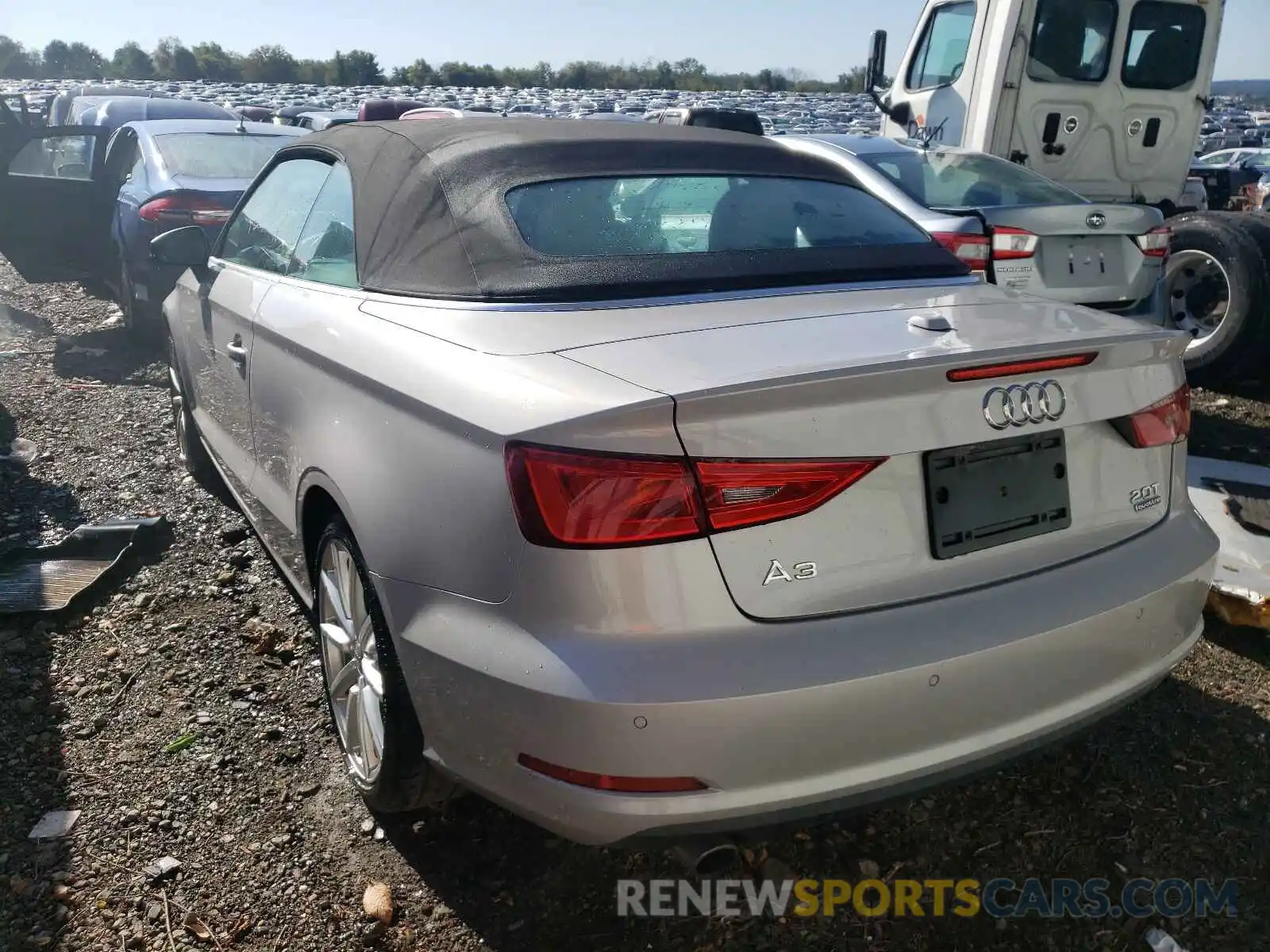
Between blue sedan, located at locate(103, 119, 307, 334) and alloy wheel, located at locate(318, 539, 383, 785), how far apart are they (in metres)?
4.68

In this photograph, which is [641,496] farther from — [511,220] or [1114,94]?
[1114,94]

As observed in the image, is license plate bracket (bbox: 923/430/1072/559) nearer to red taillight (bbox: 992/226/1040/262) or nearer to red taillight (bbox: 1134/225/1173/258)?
red taillight (bbox: 992/226/1040/262)

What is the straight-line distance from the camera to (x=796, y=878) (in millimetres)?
2414

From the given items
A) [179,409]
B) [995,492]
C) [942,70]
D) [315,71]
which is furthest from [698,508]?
[315,71]

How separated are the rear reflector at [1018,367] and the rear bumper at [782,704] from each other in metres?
0.40

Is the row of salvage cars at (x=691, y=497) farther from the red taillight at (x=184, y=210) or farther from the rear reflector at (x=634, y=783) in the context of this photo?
the red taillight at (x=184, y=210)

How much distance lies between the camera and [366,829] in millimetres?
2600

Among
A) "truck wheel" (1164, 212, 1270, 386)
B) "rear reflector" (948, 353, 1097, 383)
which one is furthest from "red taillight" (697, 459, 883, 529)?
"truck wheel" (1164, 212, 1270, 386)

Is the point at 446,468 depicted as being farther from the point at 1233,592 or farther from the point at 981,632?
the point at 1233,592

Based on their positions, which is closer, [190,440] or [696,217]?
[696,217]

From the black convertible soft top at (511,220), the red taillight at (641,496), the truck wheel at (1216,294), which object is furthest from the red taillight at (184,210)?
the truck wheel at (1216,294)

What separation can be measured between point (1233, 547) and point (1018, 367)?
2.37 metres

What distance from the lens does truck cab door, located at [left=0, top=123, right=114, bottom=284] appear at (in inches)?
331

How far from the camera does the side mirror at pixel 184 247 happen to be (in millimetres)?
3895
